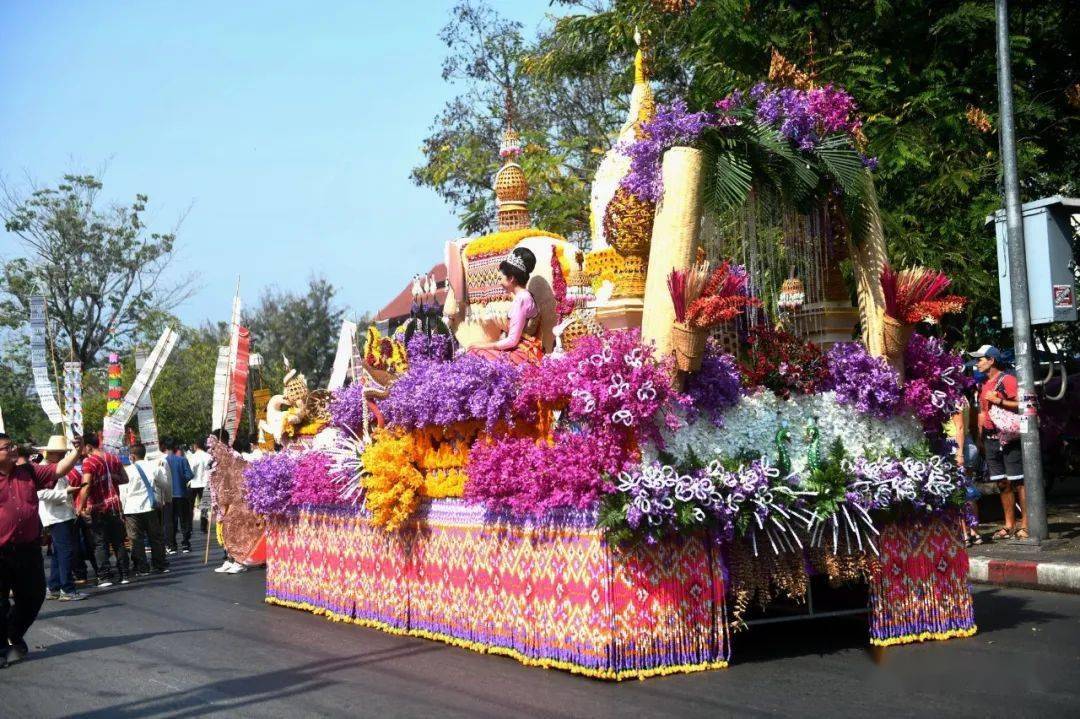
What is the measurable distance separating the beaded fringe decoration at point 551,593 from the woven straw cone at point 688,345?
1.17 metres

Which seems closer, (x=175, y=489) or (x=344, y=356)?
(x=344, y=356)

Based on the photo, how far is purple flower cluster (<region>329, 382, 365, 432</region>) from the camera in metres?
11.2

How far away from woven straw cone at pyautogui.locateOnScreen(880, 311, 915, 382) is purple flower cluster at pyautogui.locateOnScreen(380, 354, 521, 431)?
2.69 metres

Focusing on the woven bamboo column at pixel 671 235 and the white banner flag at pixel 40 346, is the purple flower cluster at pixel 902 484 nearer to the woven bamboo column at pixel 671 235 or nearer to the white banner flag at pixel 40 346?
the woven bamboo column at pixel 671 235

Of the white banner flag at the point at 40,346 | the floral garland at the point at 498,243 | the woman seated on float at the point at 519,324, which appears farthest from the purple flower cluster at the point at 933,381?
the white banner flag at the point at 40,346

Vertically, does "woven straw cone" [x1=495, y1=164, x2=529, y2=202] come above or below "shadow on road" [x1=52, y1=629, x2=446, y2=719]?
above

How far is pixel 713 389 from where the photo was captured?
790 centimetres

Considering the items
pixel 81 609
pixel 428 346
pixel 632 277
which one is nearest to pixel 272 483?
pixel 428 346

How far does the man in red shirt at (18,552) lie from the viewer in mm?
10156

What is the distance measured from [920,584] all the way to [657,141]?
12.1 feet

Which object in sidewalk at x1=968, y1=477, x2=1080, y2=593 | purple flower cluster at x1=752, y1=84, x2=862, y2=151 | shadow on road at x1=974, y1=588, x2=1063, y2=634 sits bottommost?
shadow on road at x1=974, y1=588, x2=1063, y2=634

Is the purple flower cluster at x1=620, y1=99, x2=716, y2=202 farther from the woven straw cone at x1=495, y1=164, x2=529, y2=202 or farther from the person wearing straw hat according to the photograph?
the person wearing straw hat

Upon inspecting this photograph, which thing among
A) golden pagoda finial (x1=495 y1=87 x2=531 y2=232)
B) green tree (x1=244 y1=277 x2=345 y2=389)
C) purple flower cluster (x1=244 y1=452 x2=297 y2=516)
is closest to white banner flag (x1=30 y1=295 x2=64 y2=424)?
purple flower cluster (x1=244 y1=452 x2=297 y2=516)

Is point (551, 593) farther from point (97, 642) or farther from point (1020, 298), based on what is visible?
point (1020, 298)
